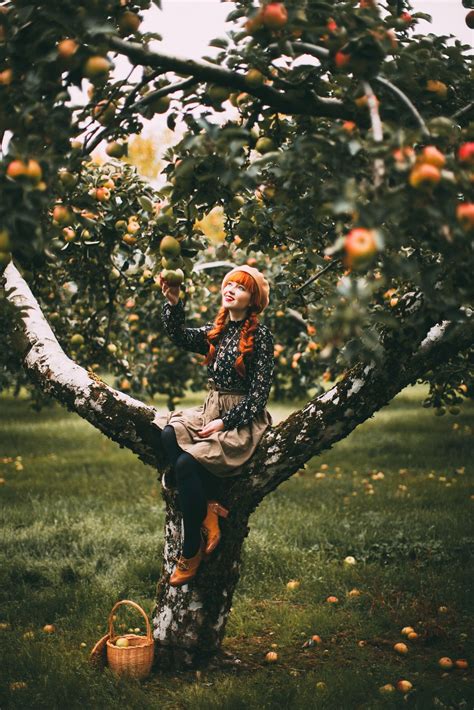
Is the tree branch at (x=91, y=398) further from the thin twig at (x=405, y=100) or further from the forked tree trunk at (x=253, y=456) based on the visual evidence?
the thin twig at (x=405, y=100)

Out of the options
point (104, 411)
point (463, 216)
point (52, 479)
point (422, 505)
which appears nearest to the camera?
point (463, 216)

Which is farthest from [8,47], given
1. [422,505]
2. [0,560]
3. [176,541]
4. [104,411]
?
[422,505]

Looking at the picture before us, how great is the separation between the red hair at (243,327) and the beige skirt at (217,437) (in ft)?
0.68

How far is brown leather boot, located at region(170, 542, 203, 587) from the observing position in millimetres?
3191

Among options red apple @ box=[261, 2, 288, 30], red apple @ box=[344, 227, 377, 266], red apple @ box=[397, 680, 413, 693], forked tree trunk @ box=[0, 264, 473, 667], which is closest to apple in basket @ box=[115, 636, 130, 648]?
forked tree trunk @ box=[0, 264, 473, 667]

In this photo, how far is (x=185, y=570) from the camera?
126 inches

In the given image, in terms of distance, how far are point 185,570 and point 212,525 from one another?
0.75ft

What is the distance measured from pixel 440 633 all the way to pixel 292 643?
753 millimetres

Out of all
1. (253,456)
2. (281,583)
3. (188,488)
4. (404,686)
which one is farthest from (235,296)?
(281,583)

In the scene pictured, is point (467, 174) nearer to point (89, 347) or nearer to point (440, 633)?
point (440, 633)

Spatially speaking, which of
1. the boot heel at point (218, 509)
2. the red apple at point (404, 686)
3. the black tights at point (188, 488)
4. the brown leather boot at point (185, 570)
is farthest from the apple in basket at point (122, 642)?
the red apple at point (404, 686)

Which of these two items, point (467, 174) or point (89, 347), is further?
point (89, 347)

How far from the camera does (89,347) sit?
5.46 meters

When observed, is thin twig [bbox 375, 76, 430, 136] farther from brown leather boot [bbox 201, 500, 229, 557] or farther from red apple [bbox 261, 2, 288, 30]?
brown leather boot [bbox 201, 500, 229, 557]
